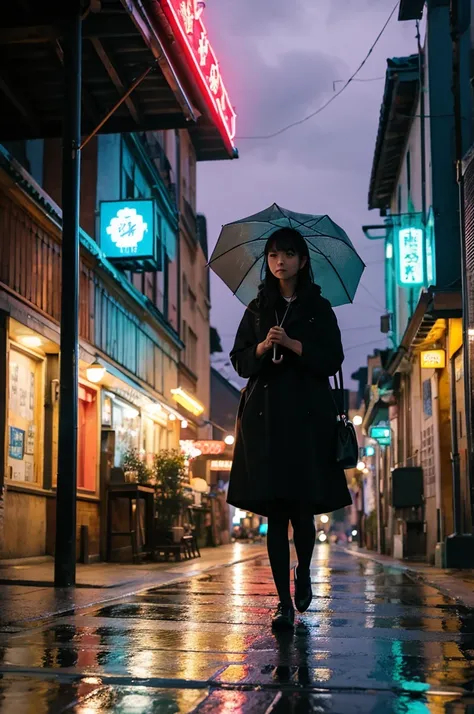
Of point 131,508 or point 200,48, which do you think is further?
point 131,508

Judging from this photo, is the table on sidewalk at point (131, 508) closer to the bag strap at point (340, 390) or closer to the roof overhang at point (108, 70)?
the roof overhang at point (108, 70)

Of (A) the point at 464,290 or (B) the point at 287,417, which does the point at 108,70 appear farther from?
(B) the point at 287,417

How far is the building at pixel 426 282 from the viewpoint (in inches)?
751

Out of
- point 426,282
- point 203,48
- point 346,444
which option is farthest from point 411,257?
point 346,444

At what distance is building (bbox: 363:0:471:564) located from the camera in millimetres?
19078

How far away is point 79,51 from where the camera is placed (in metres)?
10.4

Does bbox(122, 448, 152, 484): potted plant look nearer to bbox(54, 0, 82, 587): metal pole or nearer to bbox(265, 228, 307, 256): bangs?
bbox(54, 0, 82, 587): metal pole

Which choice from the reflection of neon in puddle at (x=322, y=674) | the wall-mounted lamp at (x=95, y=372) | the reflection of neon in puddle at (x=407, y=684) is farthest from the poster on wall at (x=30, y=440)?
the reflection of neon in puddle at (x=322, y=674)

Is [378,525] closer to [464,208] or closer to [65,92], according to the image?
[464,208]

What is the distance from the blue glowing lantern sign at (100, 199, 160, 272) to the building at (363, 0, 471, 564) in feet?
19.5

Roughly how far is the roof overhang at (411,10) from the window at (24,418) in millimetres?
13644

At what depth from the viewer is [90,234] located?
20500 mm

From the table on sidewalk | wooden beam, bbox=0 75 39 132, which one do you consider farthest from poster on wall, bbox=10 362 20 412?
wooden beam, bbox=0 75 39 132

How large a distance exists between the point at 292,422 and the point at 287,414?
54 millimetres
